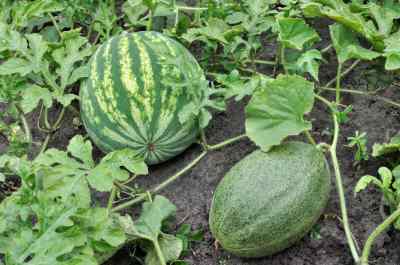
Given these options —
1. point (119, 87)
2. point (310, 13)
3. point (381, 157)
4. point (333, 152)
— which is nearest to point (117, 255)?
point (119, 87)

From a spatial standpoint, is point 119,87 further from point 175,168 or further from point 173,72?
point 175,168

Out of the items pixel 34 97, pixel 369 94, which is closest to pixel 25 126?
pixel 34 97

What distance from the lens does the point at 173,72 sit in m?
2.83

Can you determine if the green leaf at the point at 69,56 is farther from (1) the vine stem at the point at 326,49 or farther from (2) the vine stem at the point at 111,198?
(1) the vine stem at the point at 326,49

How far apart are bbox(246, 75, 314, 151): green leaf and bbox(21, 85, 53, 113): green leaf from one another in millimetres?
936

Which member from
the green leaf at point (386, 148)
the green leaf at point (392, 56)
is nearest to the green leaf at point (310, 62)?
the green leaf at point (392, 56)

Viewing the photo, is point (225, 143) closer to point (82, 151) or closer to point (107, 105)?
point (107, 105)

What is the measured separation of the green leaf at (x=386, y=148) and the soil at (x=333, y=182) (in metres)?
0.15

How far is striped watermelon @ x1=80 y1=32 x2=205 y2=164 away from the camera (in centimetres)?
275

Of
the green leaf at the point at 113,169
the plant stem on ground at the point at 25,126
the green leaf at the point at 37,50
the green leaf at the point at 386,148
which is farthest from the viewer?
the plant stem on ground at the point at 25,126

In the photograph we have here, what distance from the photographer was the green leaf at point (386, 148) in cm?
255

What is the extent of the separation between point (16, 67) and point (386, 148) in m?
1.71

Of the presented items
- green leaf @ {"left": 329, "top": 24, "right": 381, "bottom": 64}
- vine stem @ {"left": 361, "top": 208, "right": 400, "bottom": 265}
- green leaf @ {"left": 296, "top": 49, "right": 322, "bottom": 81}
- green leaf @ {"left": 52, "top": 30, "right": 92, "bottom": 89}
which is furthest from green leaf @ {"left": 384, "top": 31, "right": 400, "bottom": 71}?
green leaf @ {"left": 52, "top": 30, "right": 92, "bottom": 89}

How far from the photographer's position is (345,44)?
2799mm
